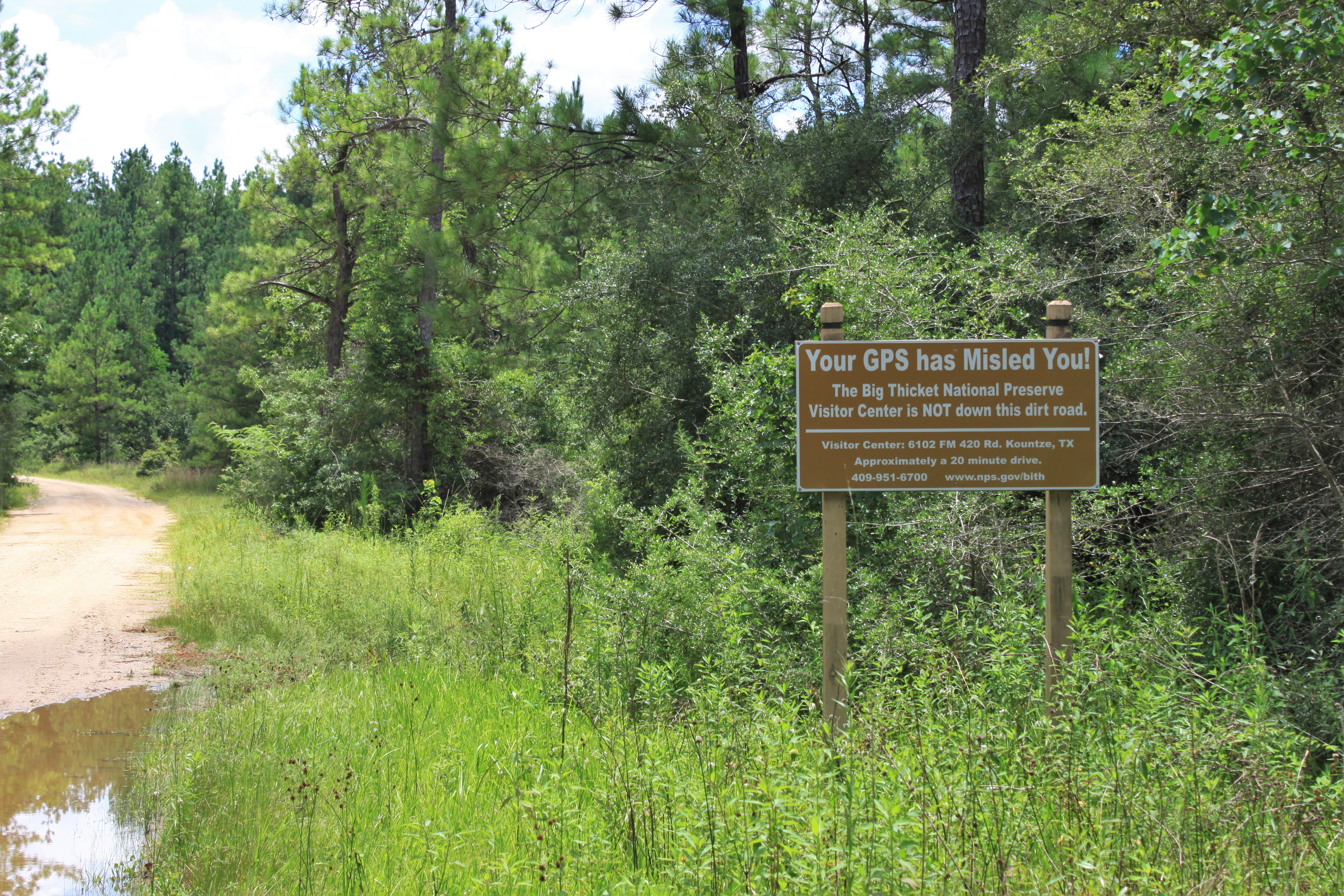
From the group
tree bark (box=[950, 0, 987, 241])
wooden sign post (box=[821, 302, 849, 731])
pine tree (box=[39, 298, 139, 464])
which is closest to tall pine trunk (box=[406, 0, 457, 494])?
tree bark (box=[950, 0, 987, 241])

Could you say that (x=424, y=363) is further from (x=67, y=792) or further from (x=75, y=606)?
(x=67, y=792)

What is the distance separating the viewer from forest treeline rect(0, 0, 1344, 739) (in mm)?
5629

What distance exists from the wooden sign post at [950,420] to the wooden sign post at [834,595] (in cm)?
1

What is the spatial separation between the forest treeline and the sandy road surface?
2.82 metres

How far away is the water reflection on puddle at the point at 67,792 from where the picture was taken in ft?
14.4

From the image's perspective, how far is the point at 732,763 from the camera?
3.82 meters

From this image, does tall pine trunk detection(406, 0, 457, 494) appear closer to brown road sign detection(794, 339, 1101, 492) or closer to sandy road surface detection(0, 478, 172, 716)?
sandy road surface detection(0, 478, 172, 716)

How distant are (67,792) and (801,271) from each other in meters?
7.01

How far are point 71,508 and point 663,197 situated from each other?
20.0m

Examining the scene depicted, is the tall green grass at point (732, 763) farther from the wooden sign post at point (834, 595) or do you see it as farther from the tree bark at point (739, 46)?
the tree bark at point (739, 46)

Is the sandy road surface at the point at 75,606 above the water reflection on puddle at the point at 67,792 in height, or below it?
above

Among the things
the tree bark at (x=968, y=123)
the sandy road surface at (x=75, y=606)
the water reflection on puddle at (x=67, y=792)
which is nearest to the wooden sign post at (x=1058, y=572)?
the water reflection on puddle at (x=67, y=792)

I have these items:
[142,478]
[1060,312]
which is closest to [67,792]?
[1060,312]

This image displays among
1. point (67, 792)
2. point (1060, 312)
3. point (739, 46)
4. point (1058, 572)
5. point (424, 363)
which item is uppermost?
point (739, 46)
